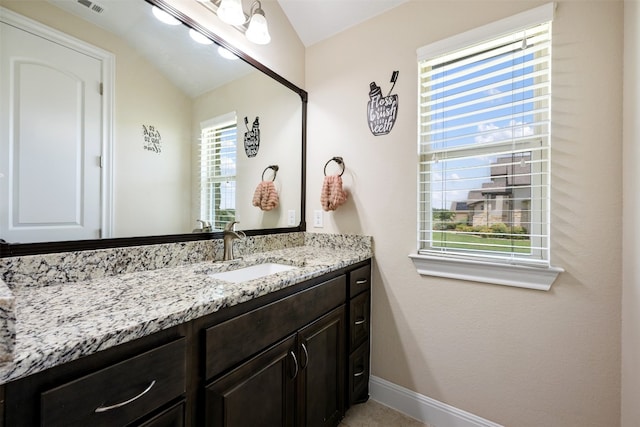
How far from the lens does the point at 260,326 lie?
3.23 feet

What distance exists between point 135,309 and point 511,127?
171 centimetres

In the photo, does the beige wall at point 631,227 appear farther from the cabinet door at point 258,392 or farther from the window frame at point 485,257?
the cabinet door at point 258,392

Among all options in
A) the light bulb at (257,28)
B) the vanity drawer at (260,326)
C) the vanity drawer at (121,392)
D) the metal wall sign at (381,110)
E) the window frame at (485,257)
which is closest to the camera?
the vanity drawer at (121,392)

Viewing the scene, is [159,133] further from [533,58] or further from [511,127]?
[533,58]

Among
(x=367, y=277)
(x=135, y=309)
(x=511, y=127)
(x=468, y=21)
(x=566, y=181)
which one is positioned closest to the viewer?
(x=135, y=309)

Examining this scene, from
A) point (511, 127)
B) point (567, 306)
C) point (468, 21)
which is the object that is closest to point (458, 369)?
point (567, 306)

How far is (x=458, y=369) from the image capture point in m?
1.49

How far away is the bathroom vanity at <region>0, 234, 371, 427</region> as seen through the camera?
1.81 feet

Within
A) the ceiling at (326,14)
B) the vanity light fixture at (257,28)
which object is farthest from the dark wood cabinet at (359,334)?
the ceiling at (326,14)

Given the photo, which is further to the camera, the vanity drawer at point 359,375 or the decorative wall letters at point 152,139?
the vanity drawer at point 359,375

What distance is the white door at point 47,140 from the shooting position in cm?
88

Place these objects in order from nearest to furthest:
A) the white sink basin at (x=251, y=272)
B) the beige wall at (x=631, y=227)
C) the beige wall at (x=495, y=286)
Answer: the beige wall at (x=631, y=227) < the beige wall at (x=495, y=286) < the white sink basin at (x=251, y=272)

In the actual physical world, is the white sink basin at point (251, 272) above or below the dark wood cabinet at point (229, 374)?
above

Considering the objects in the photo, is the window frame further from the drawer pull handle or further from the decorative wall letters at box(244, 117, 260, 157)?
the drawer pull handle
